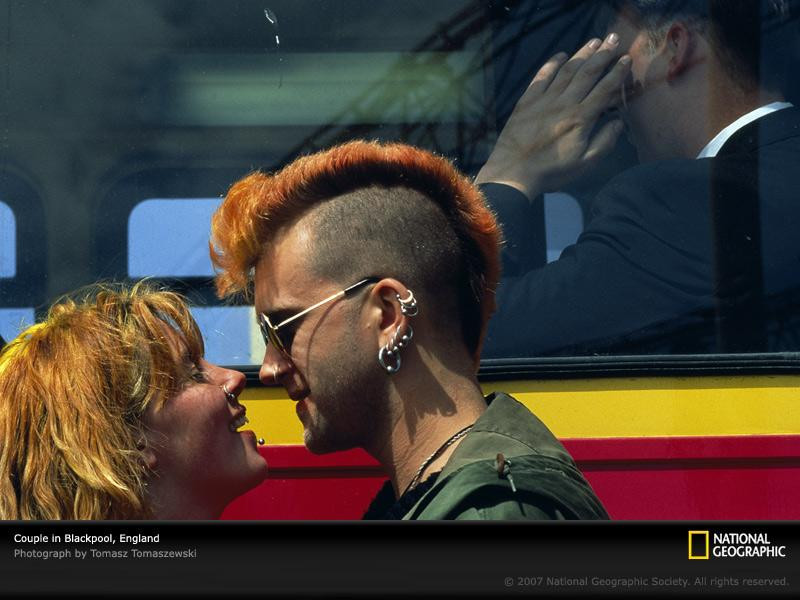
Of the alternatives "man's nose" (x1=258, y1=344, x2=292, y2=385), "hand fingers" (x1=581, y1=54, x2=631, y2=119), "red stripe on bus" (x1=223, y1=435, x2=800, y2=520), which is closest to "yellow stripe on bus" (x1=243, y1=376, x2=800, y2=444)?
"red stripe on bus" (x1=223, y1=435, x2=800, y2=520)

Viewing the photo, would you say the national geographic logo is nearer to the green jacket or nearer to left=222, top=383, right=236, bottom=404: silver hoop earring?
the green jacket

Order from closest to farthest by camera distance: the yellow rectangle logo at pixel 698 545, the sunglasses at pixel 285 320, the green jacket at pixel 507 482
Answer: the green jacket at pixel 507 482
the yellow rectangle logo at pixel 698 545
the sunglasses at pixel 285 320

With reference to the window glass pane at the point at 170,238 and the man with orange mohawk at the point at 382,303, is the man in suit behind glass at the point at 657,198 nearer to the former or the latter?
the man with orange mohawk at the point at 382,303

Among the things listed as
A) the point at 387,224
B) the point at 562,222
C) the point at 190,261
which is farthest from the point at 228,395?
the point at 562,222

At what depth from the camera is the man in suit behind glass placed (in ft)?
8.09

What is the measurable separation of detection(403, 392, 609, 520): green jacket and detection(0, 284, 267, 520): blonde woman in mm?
418

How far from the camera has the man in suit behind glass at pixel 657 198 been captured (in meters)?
2.47

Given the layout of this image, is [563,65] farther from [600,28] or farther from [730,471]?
[730,471]

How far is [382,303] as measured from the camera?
2.21 metres

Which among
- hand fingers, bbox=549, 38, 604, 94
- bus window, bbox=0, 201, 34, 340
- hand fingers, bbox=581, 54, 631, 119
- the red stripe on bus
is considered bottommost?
the red stripe on bus

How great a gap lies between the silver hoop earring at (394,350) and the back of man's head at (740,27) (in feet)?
2.81

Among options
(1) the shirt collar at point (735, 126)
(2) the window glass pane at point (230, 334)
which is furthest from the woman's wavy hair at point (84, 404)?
(1) the shirt collar at point (735, 126)

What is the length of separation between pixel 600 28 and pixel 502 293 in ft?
1.97

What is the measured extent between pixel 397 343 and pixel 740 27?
1.03 m
